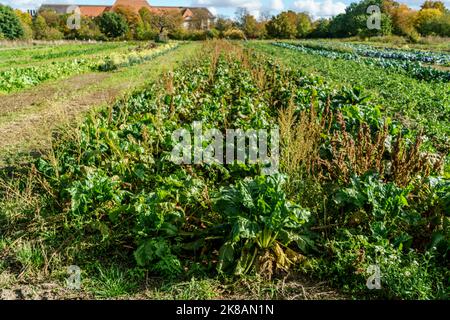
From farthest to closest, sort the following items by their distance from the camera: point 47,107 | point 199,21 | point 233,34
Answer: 1. point 199,21
2. point 233,34
3. point 47,107

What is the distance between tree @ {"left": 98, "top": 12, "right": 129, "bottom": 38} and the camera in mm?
69438

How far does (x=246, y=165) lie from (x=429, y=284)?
6.77 ft

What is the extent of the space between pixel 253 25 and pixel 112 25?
22616 millimetres

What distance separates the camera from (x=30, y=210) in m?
4.48

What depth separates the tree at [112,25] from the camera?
69438mm

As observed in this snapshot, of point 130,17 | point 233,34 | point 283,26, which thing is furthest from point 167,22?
point 283,26

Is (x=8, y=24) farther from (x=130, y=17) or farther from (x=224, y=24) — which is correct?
(x=224, y=24)

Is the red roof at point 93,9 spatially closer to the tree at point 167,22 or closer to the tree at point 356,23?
the tree at point 167,22

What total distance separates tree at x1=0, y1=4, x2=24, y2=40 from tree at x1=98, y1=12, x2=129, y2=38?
41.1 feet

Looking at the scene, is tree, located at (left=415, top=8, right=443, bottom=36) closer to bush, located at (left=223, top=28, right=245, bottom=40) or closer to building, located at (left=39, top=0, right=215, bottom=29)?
bush, located at (left=223, top=28, right=245, bottom=40)

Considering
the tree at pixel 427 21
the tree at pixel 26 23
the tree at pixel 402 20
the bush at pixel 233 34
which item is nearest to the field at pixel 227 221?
the tree at pixel 427 21

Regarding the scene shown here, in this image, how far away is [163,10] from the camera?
92.6m

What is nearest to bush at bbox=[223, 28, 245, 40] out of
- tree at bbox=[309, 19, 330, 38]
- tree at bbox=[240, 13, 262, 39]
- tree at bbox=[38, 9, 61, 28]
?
tree at bbox=[240, 13, 262, 39]

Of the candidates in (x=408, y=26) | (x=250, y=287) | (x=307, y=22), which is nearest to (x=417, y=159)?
(x=250, y=287)
